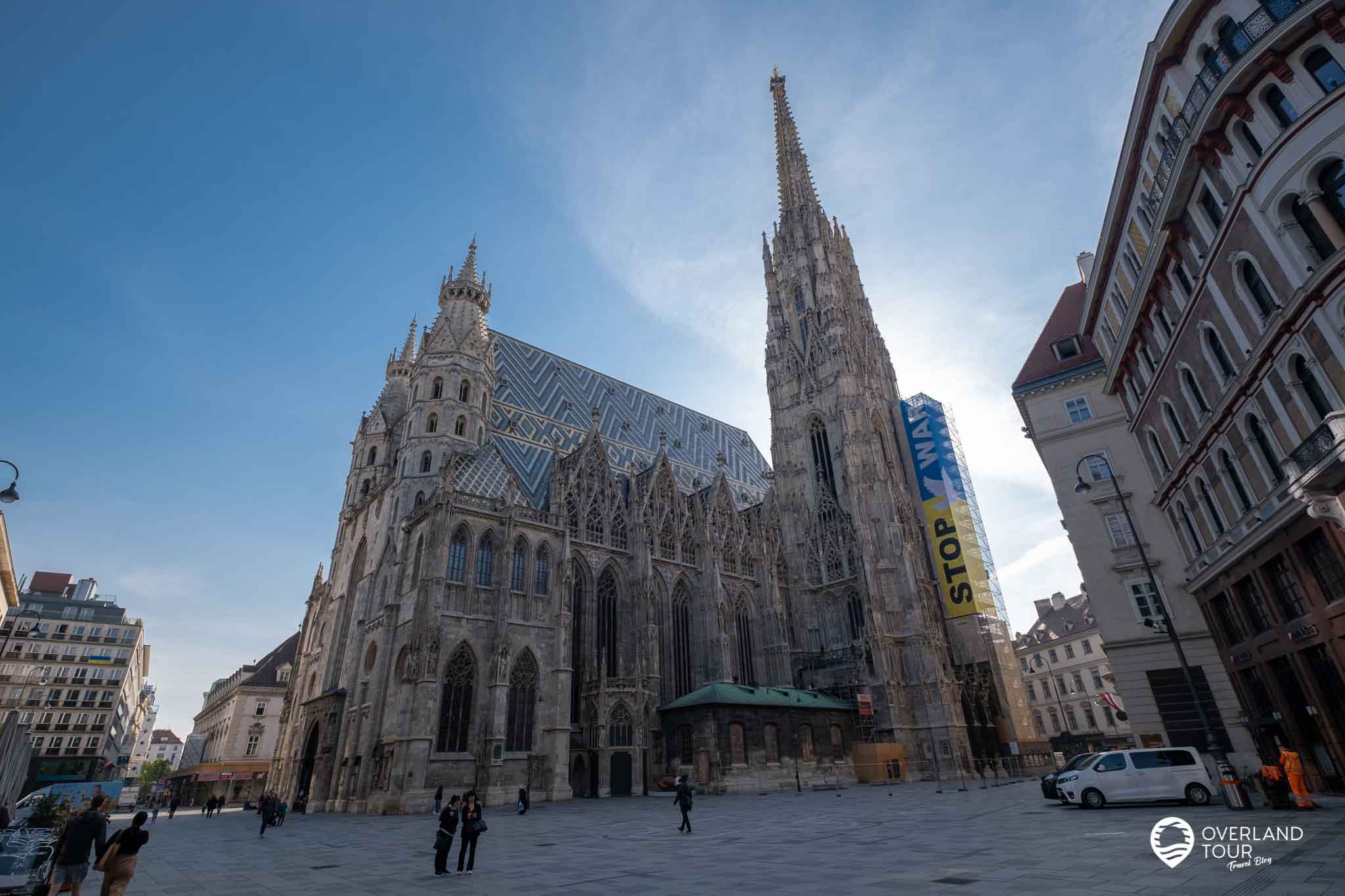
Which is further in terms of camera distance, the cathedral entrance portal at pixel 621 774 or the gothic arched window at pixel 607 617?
the gothic arched window at pixel 607 617

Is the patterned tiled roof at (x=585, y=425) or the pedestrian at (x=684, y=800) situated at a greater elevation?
the patterned tiled roof at (x=585, y=425)

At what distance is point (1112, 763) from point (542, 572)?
1077 inches

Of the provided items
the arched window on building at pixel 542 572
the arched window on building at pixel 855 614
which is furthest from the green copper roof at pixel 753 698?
the arched window on building at pixel 542 572

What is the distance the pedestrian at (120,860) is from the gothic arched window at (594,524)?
32347 millimetres

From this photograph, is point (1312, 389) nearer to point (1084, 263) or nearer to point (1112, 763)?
point (1112, 763)

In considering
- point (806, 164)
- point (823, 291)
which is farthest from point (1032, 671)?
point (806, 164)

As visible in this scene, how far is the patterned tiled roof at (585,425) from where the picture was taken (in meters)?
44.6

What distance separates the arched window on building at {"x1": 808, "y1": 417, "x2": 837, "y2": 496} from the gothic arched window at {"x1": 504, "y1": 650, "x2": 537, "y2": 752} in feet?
92.1

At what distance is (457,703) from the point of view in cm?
3181

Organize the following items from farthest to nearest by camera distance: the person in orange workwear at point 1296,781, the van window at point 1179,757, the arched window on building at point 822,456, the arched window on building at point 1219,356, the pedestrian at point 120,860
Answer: the arched window on building at point 822,456 < the arched window on building at point 1219,356 < the van window at point 1179,757 < the person in orange workwear at point 1296,781 < the pedestrian at point 120,860

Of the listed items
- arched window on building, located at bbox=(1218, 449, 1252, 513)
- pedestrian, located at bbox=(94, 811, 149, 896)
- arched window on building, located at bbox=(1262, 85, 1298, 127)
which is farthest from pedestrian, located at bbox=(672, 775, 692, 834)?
arched window on building, located at bbox=(1262, 85, 1298, 127)

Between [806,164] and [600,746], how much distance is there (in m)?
59.4

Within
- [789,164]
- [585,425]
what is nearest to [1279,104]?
[585,425]

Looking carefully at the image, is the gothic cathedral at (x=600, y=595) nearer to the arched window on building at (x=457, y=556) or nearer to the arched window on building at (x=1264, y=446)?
the arched window on building at (x=457, y=556)
